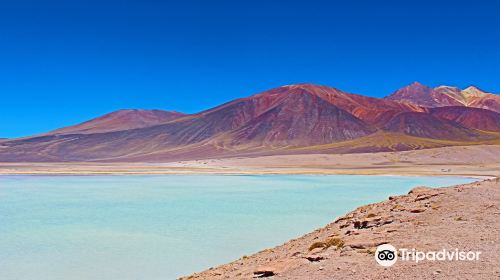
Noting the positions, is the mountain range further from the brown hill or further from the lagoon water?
the lagoon water

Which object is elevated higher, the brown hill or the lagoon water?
the brown hill

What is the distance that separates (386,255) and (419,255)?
0.51m

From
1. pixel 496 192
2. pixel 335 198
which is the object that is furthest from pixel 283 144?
pixel 496 192

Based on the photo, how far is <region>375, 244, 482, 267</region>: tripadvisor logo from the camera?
25.2ft

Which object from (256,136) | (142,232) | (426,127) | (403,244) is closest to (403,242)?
(403,244)

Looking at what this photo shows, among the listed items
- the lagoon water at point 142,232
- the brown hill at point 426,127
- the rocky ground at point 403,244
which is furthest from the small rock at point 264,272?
the brown hill at point 426,127

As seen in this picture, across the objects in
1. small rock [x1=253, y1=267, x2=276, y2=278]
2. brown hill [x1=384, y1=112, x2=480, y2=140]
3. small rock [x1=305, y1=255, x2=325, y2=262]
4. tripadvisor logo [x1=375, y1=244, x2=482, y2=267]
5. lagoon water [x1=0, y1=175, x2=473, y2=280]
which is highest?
brown hill [x1=384, y1=112, x2=480, y2=140]

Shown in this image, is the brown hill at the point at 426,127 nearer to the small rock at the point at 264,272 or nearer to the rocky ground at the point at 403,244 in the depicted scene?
the rocky ground at the point at 403,244

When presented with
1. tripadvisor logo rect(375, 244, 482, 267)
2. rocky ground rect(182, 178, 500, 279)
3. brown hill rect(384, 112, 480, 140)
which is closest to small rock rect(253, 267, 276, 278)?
rocky ground rect(182, 178, 500, 279)

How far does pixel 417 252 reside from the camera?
8.08m

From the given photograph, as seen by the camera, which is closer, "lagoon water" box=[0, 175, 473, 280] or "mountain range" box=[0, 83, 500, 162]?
"lagoon water" box=[0, 175, 473, 280]

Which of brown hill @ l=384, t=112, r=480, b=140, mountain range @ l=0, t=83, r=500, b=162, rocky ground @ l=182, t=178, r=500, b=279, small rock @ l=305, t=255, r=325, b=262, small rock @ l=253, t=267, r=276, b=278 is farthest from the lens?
brown hill @ l=384, t=112, r=480, b=140

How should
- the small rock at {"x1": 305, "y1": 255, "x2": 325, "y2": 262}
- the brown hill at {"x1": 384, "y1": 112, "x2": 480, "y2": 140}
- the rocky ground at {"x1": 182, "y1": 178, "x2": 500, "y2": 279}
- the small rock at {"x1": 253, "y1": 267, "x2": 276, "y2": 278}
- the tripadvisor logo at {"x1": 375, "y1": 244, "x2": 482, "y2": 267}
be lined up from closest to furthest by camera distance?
the rocky ground at {"x1": 182, "y1": 178, "x2": 500, "y2": 279} < the tripadvisor logo at {"x1": 375, "y1": 244, "x2": 482, "y2": 267} < the small rock at {"x1": 253, "y1": 267, "x2": 276, "y2": 278} < the small rock at {"x1": 305, "y1": 255, "x2": 325, "y2": 262} < the brown hill at {"x1": 384, "y1": 112, "x2": 480, "y2": 140}

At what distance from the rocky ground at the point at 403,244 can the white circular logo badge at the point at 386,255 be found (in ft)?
0.35
